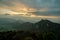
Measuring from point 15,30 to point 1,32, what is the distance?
9.18ft

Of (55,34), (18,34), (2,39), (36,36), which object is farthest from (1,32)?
(55,34)

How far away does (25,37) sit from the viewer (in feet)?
85.3

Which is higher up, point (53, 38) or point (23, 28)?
point (23, 28)

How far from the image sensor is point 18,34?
2780 centimetres

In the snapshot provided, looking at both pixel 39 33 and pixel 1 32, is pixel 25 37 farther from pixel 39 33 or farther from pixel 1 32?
pixel 1 32

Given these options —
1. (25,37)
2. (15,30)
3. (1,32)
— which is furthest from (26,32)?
(1,32)

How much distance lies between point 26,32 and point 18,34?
91.8 inches

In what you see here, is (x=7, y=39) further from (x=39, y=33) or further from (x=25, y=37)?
(x=39, y=33)

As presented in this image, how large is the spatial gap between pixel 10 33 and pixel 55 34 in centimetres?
915

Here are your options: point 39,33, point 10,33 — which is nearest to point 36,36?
point 39,33

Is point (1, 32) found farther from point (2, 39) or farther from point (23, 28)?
point (23, 28)

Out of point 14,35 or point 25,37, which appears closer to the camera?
point 25,37

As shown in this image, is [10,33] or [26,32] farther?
[10,33]

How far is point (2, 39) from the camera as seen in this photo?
2673cm
